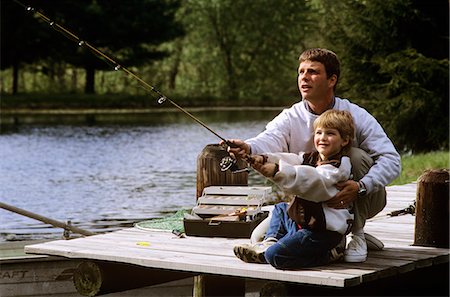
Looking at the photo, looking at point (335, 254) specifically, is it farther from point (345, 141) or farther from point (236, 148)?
point (236, 148)

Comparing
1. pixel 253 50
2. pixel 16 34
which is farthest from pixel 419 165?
pixel 253 50

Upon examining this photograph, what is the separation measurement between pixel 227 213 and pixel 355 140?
115 cm

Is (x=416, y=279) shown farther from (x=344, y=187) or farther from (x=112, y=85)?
(x=112, y=85)

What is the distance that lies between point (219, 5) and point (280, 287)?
163 ft

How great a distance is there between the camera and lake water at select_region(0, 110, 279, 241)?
1534 centimetres

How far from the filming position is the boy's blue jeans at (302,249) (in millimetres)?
5461

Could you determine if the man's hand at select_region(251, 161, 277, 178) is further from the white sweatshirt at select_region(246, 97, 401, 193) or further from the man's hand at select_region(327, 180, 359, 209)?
the white sweatshirt at select_region(246, 97, 401, 193)

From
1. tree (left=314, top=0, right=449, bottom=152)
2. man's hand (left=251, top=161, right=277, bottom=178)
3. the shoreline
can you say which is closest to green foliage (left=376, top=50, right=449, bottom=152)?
tree (left=314, top=0, right=449, bottom=152)

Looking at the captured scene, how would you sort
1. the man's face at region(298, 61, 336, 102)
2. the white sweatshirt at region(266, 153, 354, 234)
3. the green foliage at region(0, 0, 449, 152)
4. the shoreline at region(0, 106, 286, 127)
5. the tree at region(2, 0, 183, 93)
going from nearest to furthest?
the white sweatshirt at region(266, 153, 354, 234), the man's face at region(298, 61, 336, 102), the green foliage at region(0, 0, 449, 152), the shoreline at region(0, 106, 286, 127), the tree at region(2, 0, 183, 93)

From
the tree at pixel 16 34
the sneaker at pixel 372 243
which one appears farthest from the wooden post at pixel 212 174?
the tree at pixel 16 34

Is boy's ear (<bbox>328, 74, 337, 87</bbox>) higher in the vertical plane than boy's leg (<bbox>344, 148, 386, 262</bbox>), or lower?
higher

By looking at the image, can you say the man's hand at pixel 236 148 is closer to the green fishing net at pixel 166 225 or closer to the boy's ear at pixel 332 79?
the boy's ear at pixel 332 79

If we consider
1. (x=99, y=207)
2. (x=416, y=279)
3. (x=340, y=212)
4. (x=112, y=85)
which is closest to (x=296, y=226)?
(x=340, y=212)

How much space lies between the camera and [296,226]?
18.3ft
